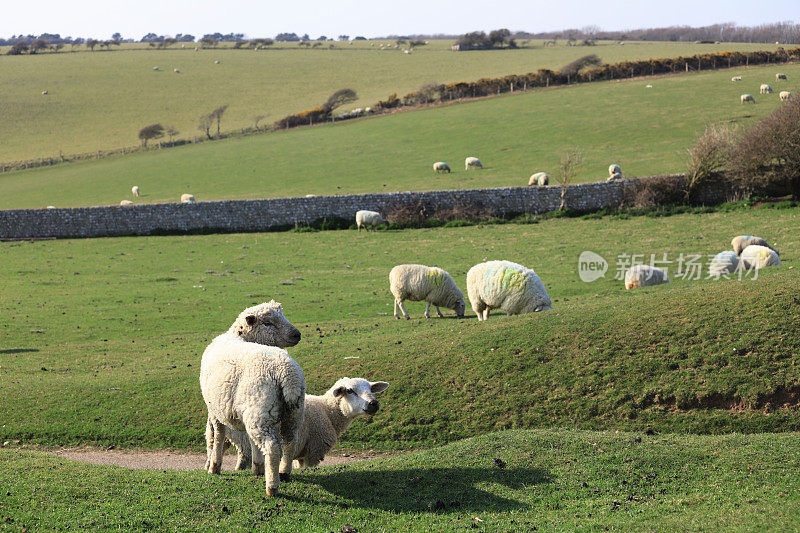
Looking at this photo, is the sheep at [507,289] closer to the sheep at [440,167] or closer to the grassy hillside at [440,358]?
the grassy hillside at [440,358]

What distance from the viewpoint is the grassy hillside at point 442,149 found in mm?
47906

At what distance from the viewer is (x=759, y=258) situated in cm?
2275

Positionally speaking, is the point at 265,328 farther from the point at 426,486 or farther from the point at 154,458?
the point at 154,458

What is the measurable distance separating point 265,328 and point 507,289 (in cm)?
946

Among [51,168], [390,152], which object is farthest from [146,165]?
[390,152]

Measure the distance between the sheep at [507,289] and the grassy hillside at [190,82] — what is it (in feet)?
214

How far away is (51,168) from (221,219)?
37.4m

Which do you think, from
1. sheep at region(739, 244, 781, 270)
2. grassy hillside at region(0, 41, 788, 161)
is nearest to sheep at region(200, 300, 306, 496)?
sheep at region(739, 244, 781, 270)

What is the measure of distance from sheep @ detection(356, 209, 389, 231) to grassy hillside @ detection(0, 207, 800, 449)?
11128mm

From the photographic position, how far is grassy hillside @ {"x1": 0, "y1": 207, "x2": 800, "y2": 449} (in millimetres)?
12305

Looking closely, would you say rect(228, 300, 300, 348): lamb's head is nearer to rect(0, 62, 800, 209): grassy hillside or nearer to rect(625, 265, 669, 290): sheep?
rect(625, 265, 669, 290): sheep

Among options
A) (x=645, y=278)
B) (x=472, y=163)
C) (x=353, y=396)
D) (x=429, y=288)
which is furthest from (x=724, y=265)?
(x=472, y=163)

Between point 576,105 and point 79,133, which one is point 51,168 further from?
point 576,105

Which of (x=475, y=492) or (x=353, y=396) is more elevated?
(x=353, y=396)
